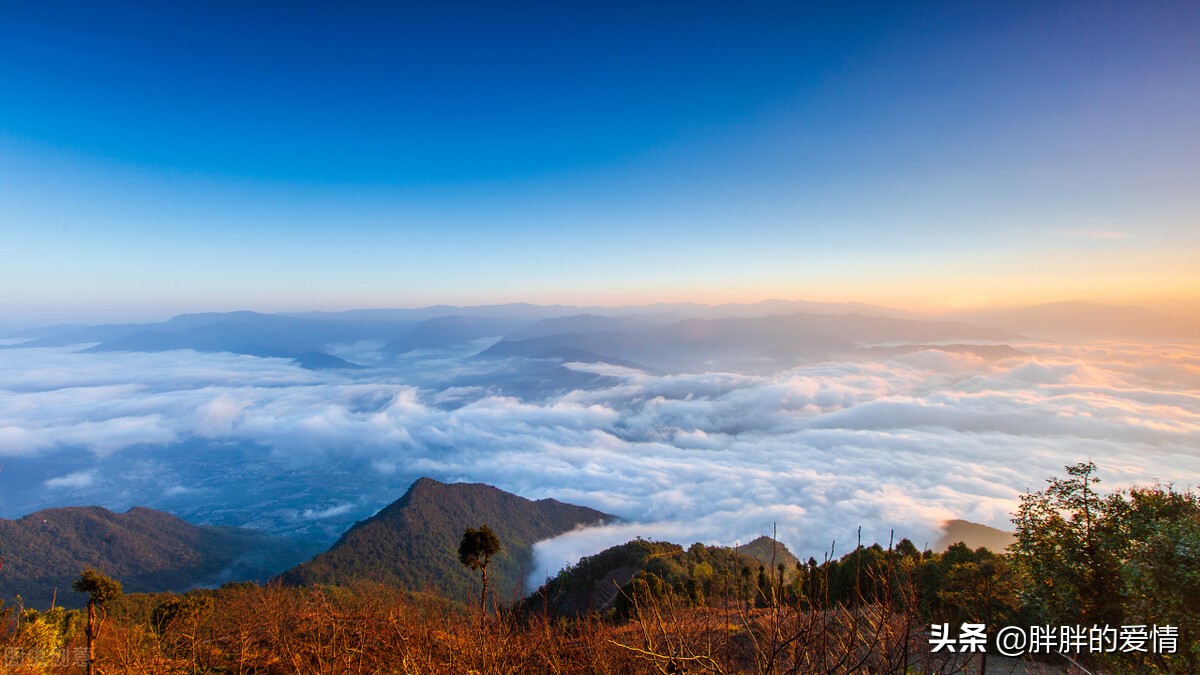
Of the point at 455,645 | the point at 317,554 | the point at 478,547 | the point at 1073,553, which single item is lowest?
the point at 317,554

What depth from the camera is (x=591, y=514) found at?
114875 mm

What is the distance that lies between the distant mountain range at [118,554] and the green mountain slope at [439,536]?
124 feet

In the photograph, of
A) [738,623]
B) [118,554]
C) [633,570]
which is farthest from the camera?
[118,554]

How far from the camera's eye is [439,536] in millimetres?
91188

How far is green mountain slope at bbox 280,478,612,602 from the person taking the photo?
74.1 m

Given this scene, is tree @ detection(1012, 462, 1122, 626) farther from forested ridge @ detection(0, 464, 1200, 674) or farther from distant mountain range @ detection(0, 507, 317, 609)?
distant mountain range @ detection(0, 507, 317, 609)

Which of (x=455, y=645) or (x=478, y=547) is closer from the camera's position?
(x=455, y=645)

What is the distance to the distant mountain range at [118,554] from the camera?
82.6m

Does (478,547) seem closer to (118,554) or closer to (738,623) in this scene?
(738,623)

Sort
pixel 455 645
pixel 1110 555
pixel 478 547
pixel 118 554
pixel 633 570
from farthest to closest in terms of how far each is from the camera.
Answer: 1. pixel 118 554
2. pixel 633 570
3. pixel 1110 555
4. pixel 478 547
5. pixel 455 645

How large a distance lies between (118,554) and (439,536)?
221 feet

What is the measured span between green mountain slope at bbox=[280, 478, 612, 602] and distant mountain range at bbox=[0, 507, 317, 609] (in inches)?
1488

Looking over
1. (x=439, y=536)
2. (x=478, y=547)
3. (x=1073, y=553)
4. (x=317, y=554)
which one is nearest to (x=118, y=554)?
(x=317, y=554)

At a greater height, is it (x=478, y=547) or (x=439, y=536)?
(x=478, y=547)
